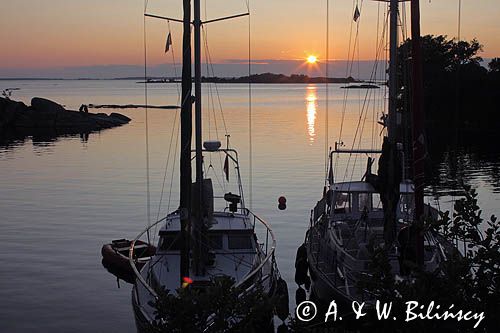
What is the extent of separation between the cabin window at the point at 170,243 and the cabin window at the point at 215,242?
1103 mm

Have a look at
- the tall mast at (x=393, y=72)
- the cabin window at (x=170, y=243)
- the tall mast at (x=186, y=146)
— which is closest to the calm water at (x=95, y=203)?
the cabin window at (x=170, y=243)

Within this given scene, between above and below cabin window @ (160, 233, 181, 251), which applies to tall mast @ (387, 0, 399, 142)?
A: above

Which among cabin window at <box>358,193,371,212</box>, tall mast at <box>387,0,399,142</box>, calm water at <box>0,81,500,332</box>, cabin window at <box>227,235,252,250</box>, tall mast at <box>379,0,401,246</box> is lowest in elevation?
calm water at <box>0,81,500,332</box>

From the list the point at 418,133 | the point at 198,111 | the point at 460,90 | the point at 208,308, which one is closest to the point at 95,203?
the point at 198,111

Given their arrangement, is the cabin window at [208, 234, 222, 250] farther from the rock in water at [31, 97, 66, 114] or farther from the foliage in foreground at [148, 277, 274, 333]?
the rock in water at [31, 97, 66, 114]

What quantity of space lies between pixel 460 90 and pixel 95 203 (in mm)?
77536

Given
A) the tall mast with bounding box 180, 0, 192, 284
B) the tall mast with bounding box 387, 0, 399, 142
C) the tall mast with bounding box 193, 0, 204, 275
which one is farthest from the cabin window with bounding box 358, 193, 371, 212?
the tall mast with bounding box 180, 0, 192, 284

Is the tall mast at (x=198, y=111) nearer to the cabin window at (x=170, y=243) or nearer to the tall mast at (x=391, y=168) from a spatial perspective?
the cabin window at (x=170, y=243)

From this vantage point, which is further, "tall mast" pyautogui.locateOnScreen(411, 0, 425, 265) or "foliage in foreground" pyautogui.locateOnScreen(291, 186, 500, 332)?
"tall mast" pyautogui.locateOnScreen(411, 0, 425, 265)

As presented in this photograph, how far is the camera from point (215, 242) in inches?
966

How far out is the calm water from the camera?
1154 inches

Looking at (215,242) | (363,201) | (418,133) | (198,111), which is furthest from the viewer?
(363,201)

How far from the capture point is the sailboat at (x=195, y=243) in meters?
20.1

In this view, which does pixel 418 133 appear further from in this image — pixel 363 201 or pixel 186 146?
pixel 363 201
